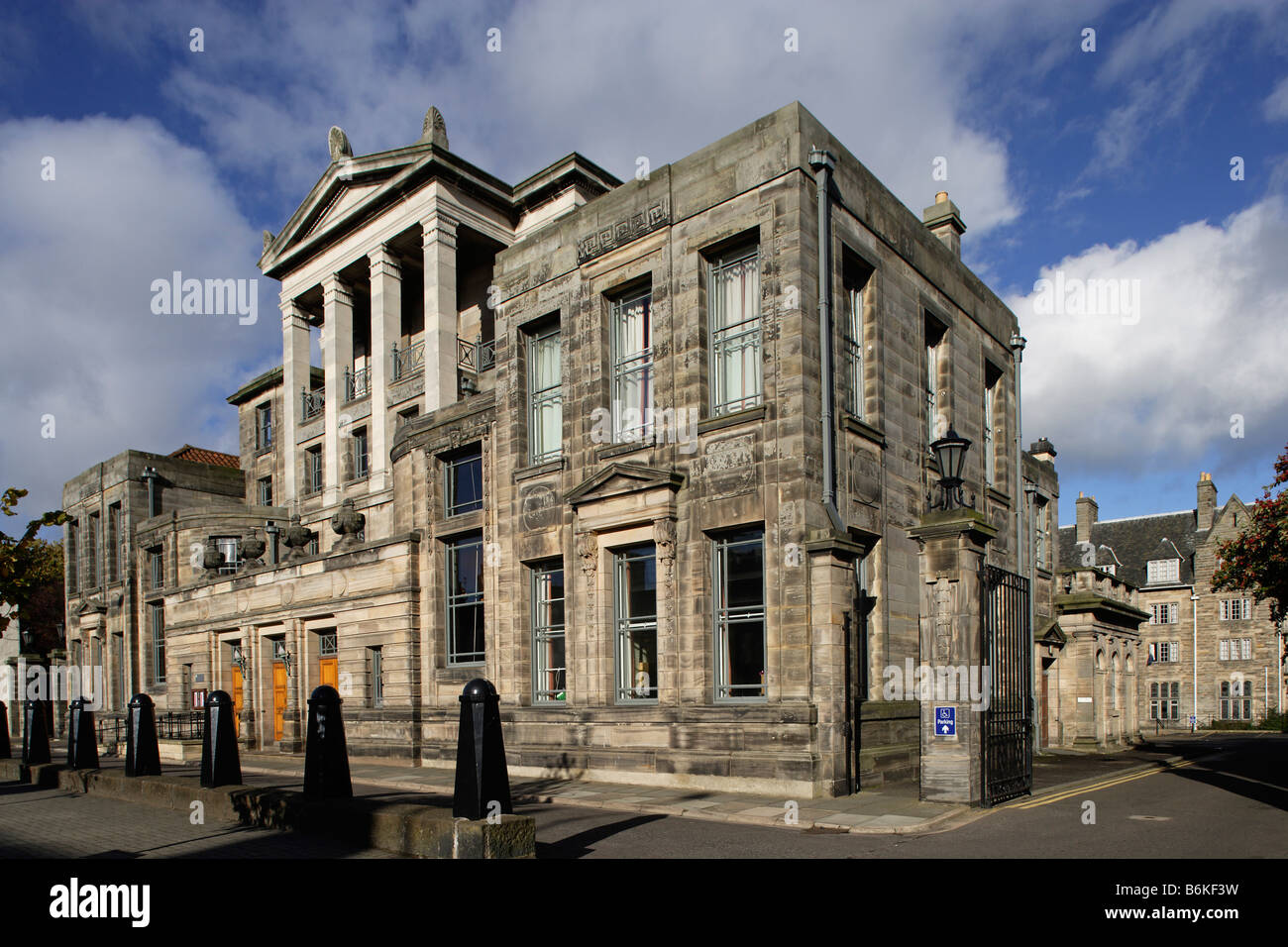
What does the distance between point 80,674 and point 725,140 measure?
39502 mm

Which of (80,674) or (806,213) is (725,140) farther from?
(80,674)

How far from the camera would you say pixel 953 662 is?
1260 cm

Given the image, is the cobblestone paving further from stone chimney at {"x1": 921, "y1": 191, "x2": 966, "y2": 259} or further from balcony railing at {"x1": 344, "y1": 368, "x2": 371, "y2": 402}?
balcony railing at {"x1": 344, "y1": 368, "x2": 371, "y2": 402}

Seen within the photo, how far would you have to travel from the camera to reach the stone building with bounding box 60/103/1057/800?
1431 centimetres

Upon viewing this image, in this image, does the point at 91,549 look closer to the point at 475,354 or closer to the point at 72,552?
the point at 72,552

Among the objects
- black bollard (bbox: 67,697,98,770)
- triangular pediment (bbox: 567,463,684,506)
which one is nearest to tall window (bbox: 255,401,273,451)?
black bollard (bbox: 67,697,98,770)

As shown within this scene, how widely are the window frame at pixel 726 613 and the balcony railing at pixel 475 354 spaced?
18340mm

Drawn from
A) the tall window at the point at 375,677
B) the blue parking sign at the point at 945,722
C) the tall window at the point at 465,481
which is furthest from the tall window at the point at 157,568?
the blue parking sign at the point at 945,722

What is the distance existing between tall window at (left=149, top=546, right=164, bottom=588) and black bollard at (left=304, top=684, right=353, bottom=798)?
99.1ft

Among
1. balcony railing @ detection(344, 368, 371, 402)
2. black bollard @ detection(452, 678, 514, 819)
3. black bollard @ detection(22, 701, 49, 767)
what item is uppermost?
balcony railing @ detection(344, 368, 371, 402)

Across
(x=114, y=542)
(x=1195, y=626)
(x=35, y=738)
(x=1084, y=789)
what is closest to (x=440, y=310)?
(x=35, y=738)

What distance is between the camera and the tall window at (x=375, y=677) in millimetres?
22609

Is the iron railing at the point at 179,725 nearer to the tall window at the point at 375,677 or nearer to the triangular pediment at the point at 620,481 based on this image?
the tall window at the point at 375,677
